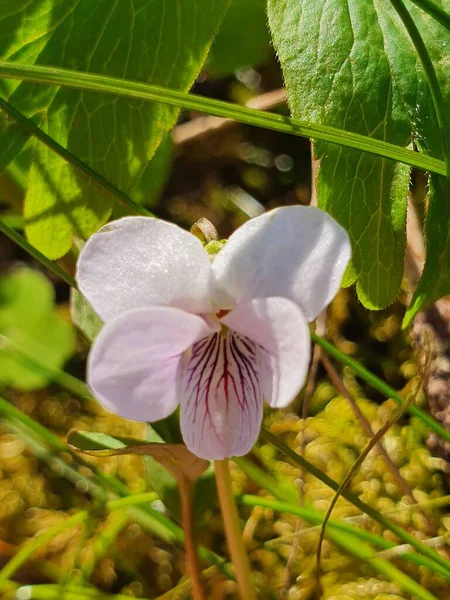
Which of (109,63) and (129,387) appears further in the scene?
(109,63)

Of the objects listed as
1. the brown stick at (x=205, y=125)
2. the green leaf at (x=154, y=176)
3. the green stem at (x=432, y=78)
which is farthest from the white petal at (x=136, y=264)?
the brown stick at (x=205, y=125)

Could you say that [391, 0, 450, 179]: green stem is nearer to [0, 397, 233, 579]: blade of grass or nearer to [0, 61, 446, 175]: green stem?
[0, 61, 446, 175]: green stem

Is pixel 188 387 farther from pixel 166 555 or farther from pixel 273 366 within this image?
pixel 166 555

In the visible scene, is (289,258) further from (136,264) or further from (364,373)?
(364,373)

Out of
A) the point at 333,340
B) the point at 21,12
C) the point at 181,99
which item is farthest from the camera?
the point at 333,340

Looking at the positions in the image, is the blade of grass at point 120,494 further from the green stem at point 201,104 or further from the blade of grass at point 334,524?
the green stem at point 201,104

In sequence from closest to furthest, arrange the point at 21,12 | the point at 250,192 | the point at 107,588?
the point at 21,12 < the point at 107,588 < the point at 250,192

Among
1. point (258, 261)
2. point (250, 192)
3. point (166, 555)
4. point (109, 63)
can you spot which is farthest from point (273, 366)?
point (250, 192)
